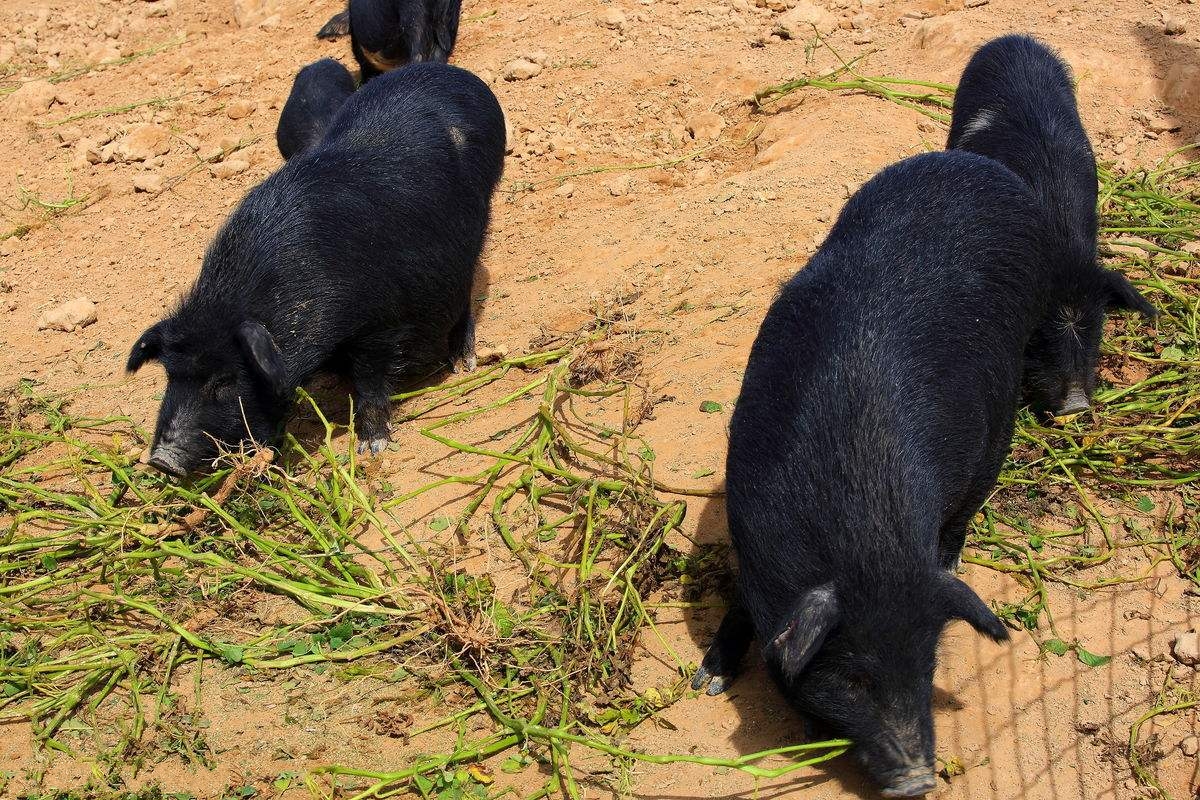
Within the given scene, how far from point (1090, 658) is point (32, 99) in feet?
31.2

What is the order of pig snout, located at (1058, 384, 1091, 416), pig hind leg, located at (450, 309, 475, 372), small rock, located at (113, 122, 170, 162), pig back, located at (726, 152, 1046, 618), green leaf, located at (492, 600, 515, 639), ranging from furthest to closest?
small rock, located at (113, 122, 170, 162) < pig hind leg, located at (450, 309, 475, 372) < pig snout, located at (1058, 384, 1091, 416) < green leaf, located at (492, 600, 515, 639) < pig back, located at (726, 152, 1046, 618)

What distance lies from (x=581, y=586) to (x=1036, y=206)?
2441mm

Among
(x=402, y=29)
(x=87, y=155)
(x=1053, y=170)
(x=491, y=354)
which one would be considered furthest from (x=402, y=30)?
(x=1053, y=170)

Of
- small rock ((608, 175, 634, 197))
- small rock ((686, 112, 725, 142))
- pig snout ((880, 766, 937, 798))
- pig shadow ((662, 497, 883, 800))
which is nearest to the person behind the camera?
pig snout ((880, 766, 937, 798))

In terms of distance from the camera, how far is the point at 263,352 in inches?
204

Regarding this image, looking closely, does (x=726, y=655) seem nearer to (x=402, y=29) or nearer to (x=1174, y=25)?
(x=1174, y=25)

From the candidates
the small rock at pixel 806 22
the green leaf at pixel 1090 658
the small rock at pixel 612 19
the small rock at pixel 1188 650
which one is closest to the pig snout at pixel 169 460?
the green leaf at pixel 1090 658

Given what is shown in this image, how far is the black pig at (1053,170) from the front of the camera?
525 cm

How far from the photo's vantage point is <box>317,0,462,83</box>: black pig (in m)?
9.00

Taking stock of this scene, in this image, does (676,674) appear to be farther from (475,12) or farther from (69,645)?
(475,12)

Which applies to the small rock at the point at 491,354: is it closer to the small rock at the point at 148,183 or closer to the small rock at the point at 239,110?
the small rock at the point at 148,183

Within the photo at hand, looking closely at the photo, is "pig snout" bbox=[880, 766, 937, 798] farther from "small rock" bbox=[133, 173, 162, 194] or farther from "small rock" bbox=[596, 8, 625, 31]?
"small rock" bbox=[133, 173, 162, 194]

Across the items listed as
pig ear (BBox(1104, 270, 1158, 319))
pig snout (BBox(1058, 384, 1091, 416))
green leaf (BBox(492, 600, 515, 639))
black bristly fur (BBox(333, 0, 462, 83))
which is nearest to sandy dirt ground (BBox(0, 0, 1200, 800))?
black bristly fur (BBox(333, 0, 462, 83))

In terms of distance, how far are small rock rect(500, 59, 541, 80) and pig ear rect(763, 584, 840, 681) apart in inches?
249
